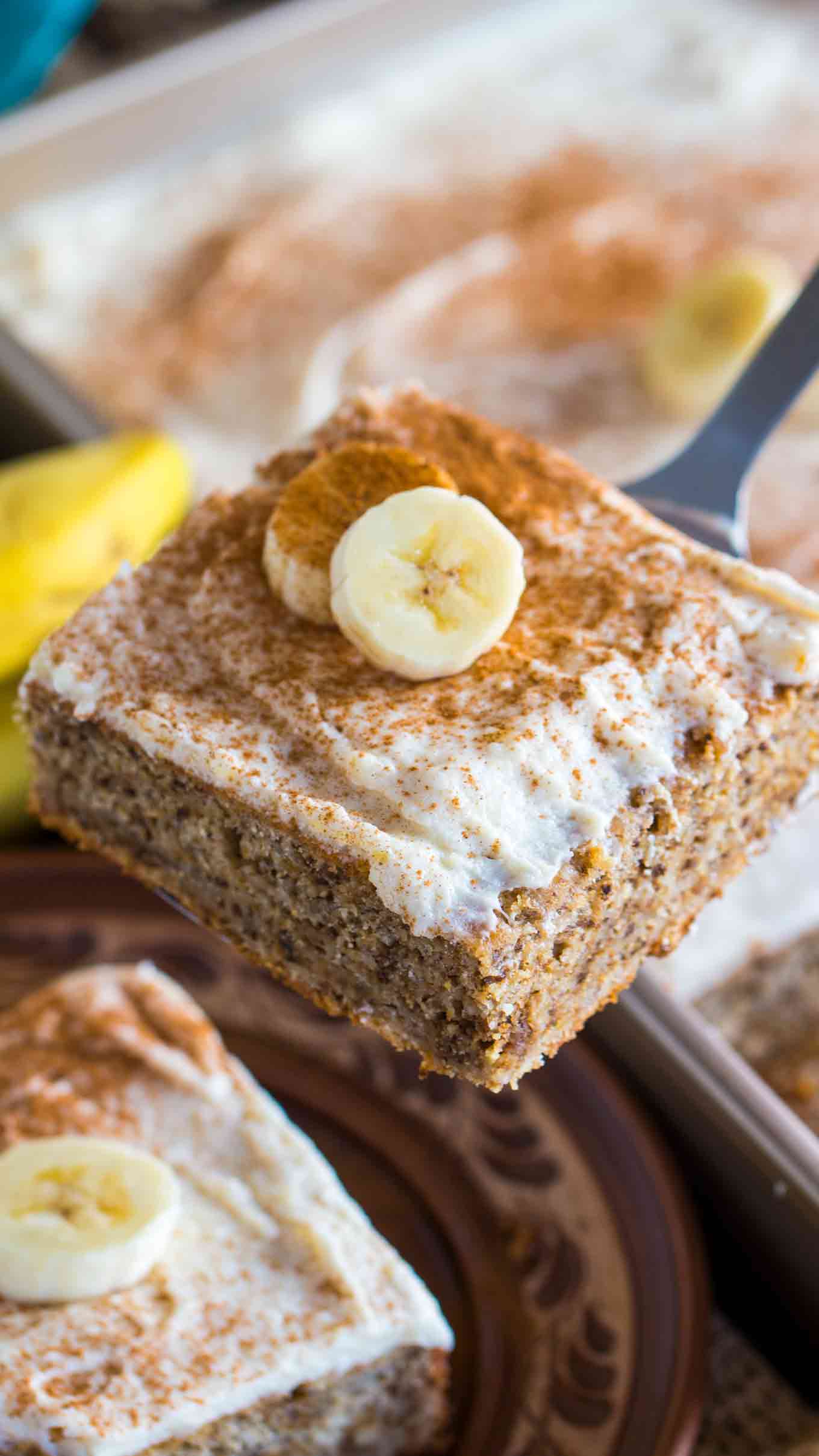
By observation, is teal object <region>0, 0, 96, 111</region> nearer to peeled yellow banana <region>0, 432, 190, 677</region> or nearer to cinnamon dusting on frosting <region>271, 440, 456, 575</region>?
peeled yellow banana <region>0, 432, 190, 677</region>

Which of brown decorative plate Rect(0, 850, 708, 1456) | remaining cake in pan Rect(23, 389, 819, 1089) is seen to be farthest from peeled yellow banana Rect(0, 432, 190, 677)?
remaining cake in pan Rect(23, 389, 819, 1089)

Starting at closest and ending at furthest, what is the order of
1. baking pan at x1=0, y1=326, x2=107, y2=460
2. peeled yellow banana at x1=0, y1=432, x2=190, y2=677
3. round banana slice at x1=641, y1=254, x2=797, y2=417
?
peeled yellow banana at x1=0, y1=432, x2=190, y2=677, baking pan at x1=0, y1=326, x2=107, y2=460, round banana slice at x1=641, y1=254, x2=797, y2=417

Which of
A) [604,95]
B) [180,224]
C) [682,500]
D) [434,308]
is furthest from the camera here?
[604,95]

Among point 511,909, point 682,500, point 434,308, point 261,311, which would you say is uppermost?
point 682,500

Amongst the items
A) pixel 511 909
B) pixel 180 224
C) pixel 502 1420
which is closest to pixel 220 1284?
pixel 502 1420

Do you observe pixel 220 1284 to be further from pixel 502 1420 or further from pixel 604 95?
pixel 604 95

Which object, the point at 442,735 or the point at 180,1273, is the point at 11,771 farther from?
the point at 442,735

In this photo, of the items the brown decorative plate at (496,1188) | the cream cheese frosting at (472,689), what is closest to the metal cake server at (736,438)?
the cream cheese frosting at (472,689)

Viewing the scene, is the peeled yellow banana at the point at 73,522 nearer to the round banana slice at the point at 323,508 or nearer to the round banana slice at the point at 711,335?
the round banana slice at the point at 323,508
